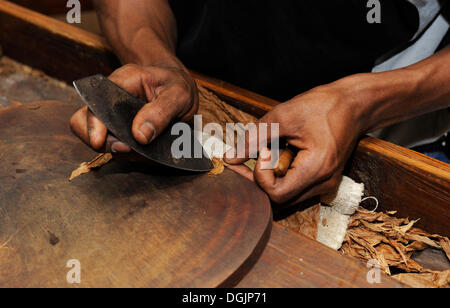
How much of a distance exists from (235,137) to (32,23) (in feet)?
3.23

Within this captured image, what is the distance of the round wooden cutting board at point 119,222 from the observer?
65 cm

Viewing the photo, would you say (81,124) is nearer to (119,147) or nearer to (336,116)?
(119,147)

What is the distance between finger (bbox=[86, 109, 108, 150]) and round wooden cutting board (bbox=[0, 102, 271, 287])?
5.2 inches

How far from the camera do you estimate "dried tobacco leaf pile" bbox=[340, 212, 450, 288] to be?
94 cm

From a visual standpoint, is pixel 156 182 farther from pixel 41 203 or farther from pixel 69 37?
pixel 69 37

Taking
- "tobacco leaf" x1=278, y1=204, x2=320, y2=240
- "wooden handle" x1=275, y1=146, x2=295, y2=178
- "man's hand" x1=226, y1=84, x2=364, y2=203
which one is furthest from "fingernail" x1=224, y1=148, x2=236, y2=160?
"tobacco leaf" x1=278, y1=204, x2=320, y2=240

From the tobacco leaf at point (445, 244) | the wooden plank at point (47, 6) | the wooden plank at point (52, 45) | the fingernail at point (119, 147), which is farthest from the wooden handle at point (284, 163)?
the wooden plank at point (47, 6)

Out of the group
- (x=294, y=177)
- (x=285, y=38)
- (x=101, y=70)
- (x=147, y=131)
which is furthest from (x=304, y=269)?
(x=101, y=70)

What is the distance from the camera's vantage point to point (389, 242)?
97cm

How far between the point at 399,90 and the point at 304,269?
1.80 ft

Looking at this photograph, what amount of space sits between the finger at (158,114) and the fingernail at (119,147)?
0.15ft

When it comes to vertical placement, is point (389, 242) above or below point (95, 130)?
below

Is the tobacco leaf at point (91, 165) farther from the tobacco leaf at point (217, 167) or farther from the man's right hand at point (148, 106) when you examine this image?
the tobacco leaf at point (217, 167)
